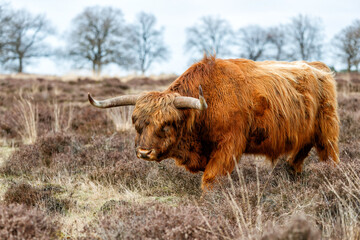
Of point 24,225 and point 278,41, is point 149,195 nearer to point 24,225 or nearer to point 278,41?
point 24,225

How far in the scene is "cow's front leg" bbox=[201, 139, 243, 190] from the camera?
398cm

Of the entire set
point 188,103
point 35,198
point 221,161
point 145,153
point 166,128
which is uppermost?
point 188,103

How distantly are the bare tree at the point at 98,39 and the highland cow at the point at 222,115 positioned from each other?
122 feet

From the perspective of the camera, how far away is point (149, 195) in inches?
176

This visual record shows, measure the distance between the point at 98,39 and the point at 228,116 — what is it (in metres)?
40.0

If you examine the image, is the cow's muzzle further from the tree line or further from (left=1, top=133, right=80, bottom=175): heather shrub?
the tree line

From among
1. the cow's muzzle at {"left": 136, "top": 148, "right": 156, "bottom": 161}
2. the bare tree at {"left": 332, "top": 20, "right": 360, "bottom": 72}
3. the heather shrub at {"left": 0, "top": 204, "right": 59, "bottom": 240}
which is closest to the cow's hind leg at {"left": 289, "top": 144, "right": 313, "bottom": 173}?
the cow's muzzle at {"left": 136, "top": 148, "right": 156, "bottom": 161}

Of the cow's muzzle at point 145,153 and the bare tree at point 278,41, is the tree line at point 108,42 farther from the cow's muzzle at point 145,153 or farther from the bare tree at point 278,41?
the cow's muzzle at point 145,153

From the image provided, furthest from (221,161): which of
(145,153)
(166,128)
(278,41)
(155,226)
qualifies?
(278,41)

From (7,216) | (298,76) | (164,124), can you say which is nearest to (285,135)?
(298,76)

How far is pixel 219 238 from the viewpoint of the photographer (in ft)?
8.63

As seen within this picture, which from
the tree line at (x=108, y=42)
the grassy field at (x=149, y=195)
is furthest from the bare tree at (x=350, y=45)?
the grassy field at (x=149, y=195)

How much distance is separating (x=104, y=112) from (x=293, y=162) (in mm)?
6318

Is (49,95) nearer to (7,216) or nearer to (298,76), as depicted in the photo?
(298,76)
